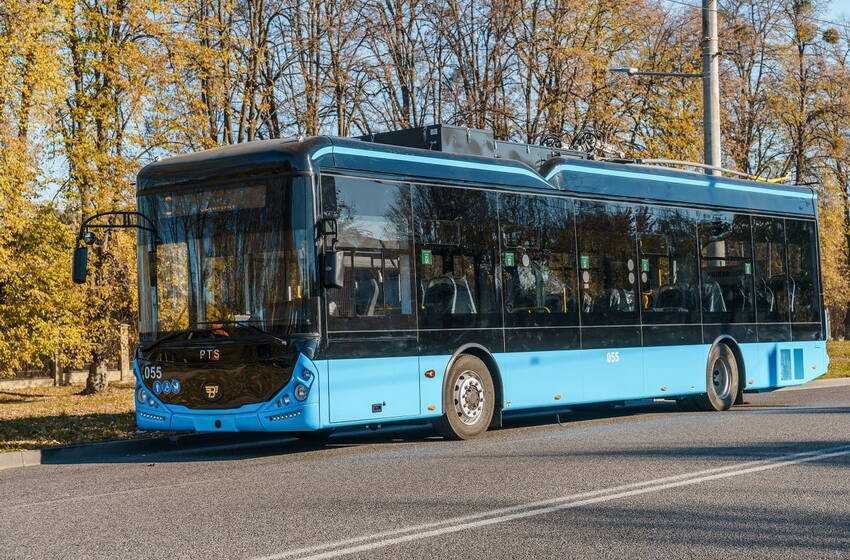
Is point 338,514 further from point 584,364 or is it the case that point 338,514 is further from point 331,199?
point 584,364

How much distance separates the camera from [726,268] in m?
17.7

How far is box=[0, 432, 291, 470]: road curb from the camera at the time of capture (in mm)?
12659

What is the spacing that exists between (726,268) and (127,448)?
9219 millimetres

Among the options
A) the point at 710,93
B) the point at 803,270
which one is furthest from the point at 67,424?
the point at 710,93

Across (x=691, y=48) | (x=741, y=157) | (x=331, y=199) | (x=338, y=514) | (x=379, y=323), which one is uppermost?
(x=691, y=48)

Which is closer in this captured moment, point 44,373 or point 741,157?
point 741,157

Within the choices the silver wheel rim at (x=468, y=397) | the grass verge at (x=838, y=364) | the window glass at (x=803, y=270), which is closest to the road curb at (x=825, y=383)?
the grass verge at (x=838, y=364)

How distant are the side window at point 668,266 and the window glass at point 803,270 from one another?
2594 mm

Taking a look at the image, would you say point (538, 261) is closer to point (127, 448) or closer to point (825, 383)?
point (127, 448)

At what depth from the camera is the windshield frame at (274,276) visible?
11953 mm

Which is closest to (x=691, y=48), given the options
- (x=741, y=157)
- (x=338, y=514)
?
(x=741, y=157)

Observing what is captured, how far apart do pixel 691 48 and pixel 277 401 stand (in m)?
26.5

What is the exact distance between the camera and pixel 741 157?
3828 centimetres

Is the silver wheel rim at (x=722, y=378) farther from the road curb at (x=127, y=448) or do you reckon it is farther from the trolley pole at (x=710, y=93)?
the road curb at (x=127, y=448)
